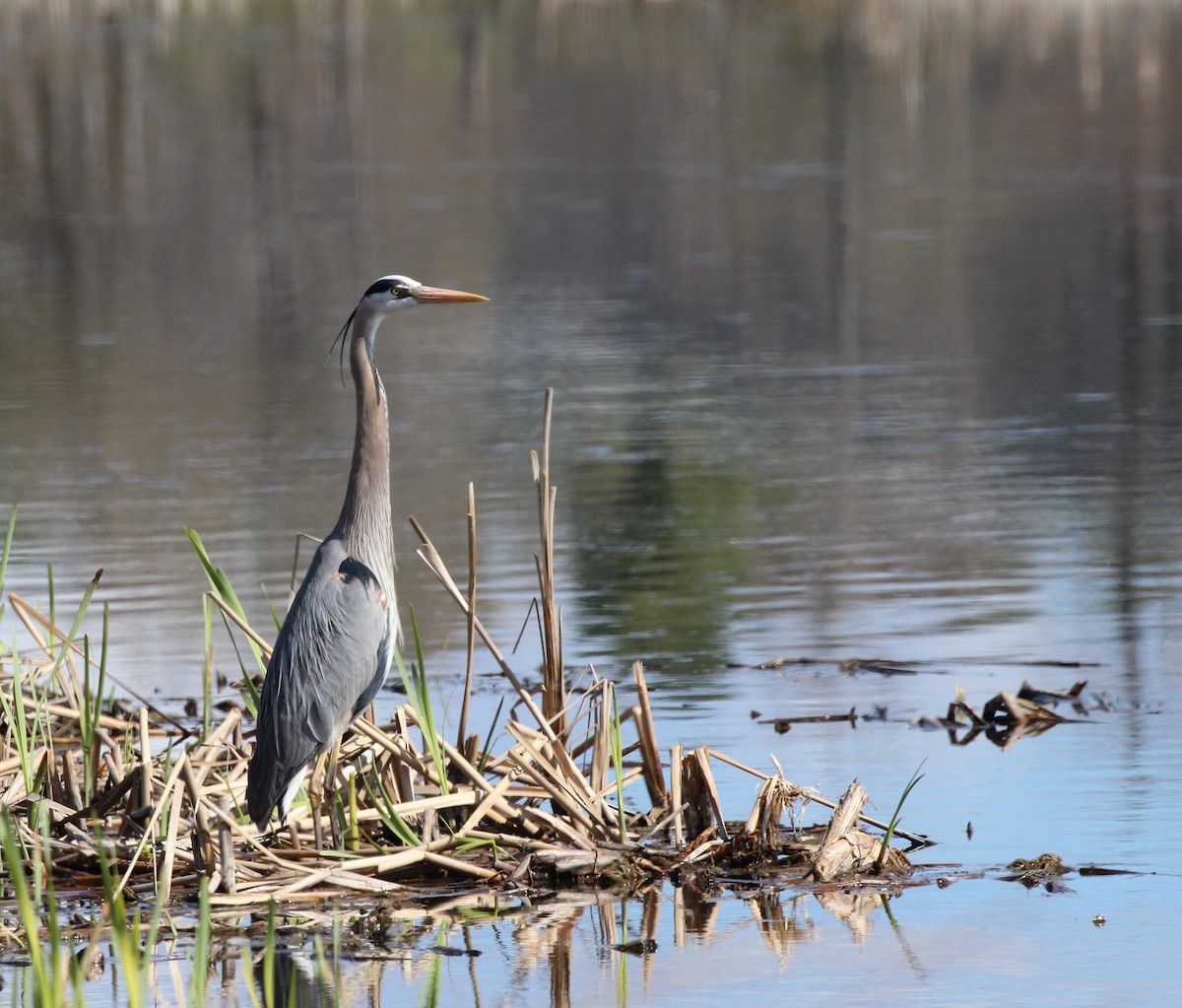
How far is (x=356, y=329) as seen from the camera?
6.22m

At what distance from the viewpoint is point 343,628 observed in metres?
5.97

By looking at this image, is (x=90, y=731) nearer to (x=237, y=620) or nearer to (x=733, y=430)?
(x=237, y=620)

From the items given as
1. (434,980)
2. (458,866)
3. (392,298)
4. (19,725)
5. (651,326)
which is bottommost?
(434,980)

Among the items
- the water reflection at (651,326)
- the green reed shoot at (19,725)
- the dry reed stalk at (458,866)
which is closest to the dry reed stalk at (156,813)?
the green reed shoot at (19,725)

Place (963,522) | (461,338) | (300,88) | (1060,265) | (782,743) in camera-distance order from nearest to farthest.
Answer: (782,743)
(963,522)
(461,338)
(1060,265)
(300,88)

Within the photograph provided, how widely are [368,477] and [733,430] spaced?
25.0 ft

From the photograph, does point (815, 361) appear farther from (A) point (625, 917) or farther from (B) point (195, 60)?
(B) point (195, 60)

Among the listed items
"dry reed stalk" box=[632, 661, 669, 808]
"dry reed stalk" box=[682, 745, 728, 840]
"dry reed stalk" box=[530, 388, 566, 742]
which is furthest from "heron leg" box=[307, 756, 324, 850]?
"dry reed stalk" box=[682, 745, 728, 840]

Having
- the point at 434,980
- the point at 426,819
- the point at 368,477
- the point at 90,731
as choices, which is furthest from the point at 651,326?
the point at 434,980

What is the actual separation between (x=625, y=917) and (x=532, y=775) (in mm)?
473

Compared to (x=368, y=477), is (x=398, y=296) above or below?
above

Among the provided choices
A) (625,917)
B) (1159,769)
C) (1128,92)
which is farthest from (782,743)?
(1128,92)

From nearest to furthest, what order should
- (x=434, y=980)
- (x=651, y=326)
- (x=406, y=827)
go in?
(x=434, y=980) → (x=406, y=827) → (x=651, y=326)

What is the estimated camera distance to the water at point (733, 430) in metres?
6.28
